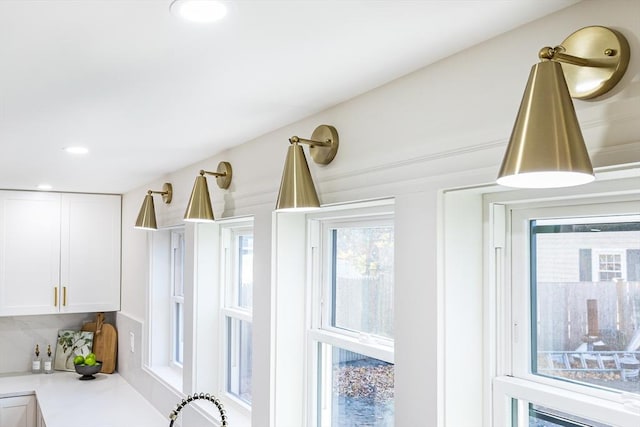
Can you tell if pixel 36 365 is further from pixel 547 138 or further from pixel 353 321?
pixel 547 138

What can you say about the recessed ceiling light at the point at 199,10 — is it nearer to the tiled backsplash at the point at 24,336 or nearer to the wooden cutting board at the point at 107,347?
the wooden cutting board at the point at 107,347

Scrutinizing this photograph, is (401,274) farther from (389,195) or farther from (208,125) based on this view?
(208,125)

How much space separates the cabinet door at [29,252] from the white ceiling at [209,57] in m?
2.38

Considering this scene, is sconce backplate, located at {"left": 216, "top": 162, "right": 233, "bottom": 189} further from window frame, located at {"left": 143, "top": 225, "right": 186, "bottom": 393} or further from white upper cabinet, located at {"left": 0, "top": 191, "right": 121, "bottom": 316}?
white upper cabinet, located at {"left": 0, "top": 191, "right": 121, "bottom": 316}

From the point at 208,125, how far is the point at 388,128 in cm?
87

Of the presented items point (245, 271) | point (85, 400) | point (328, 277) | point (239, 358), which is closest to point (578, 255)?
point (328, 277)

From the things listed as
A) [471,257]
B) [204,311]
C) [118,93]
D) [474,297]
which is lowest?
[204,311]

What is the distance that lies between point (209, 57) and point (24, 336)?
4.26 meters

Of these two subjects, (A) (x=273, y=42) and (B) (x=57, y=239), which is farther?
(B) (x=57, y=239)

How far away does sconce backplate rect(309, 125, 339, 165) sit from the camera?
6.23 feet

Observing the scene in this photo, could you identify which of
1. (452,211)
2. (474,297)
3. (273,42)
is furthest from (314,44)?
(474,297)

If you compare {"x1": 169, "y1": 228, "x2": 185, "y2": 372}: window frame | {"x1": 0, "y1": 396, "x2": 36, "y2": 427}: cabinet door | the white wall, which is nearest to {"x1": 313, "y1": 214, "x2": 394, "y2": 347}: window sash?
the white wall

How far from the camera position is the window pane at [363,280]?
203 centimetres

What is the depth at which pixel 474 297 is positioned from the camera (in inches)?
59.7
